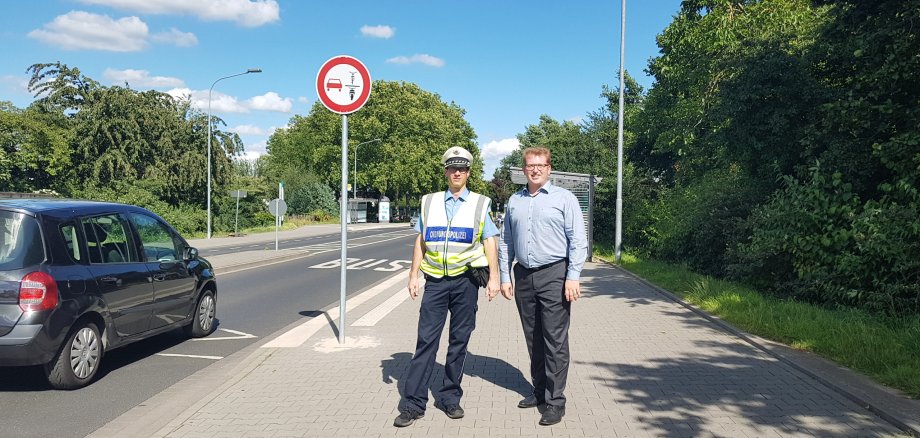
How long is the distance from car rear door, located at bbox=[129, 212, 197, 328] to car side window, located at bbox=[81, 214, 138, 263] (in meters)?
0.22

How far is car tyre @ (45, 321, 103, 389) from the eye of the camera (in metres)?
4.93

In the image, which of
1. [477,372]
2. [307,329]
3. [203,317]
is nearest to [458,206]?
[477,372]

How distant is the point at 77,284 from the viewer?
5.06 metres

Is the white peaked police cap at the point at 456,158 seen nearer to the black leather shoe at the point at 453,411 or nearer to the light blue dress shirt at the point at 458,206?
the light blue dress shirt at the point at 458,206

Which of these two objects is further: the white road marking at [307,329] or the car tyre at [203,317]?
the car tyre at [203,317]

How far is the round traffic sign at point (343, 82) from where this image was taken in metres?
6.71

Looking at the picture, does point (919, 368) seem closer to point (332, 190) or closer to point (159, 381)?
point (159, 381)

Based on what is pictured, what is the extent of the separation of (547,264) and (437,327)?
848 millimetres

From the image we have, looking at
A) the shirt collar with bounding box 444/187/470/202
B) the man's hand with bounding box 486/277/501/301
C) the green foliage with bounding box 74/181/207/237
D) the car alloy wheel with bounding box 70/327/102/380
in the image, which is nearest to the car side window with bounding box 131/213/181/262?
the car alloy wheel with bounding box 70/327/102/380

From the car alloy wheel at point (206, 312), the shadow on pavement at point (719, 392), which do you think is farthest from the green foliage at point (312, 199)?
the shadow on pavement at point (719, 392)

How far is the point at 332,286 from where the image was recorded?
12562 mm

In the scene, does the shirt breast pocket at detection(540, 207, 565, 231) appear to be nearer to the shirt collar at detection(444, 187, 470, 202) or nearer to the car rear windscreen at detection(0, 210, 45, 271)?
the shirt collar at detection(444, 187, 470, 202)

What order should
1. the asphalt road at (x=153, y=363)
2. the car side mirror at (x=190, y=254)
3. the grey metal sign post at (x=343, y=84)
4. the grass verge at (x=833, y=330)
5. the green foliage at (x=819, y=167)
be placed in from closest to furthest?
the asphalt road at (x=153, y=363) < the grass verge at (x=833, y=330) < the grey metal sign post at (x=343, y=84) < the car side mirror at (x=190, y=254) < the green foliage at (x=819, y=167)

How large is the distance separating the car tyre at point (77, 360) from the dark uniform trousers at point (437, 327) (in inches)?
111
